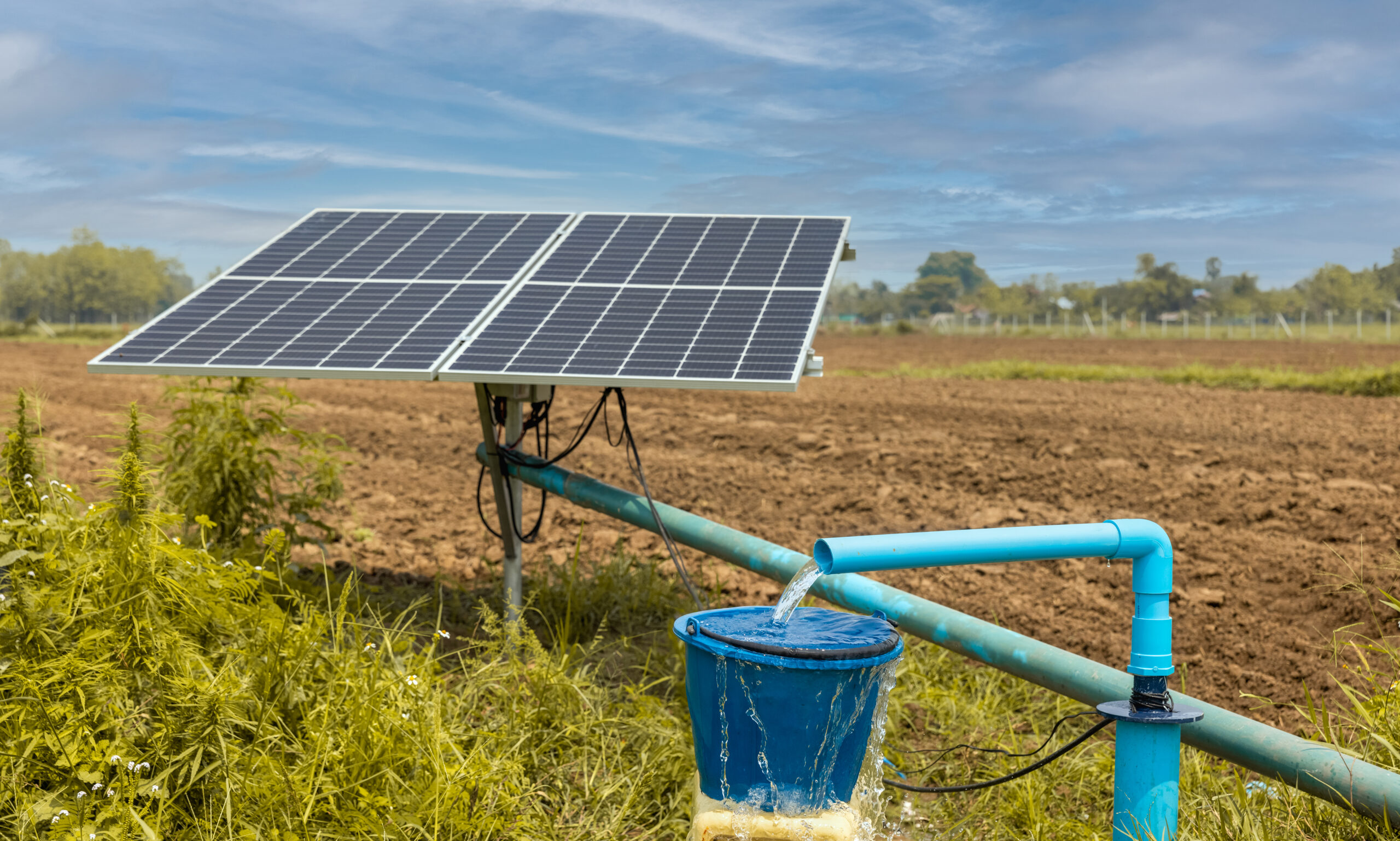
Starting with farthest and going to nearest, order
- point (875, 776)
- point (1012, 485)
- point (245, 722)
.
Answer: point (1012, 485), point (245, 722), point (875, 776)

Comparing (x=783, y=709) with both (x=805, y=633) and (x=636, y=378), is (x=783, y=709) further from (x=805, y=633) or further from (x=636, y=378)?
(x=636, y=378)

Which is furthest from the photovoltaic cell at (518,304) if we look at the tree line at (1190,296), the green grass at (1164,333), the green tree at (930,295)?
the green tree at (930,295)

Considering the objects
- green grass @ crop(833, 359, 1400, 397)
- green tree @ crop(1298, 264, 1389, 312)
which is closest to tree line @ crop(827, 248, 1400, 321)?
green tree @ crop(1298, 264, 1389, 312)

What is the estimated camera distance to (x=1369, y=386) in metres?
17.0

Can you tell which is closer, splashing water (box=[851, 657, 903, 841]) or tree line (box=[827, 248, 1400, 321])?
splashing water (box=[851, 657, 903, 841])

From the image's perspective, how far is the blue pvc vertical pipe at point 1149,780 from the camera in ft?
9.07

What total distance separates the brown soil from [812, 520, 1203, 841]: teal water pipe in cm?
249

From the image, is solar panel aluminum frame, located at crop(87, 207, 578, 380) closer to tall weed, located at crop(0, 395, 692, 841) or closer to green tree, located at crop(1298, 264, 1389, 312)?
tall weed, located at crop(0, 395, 692, 841)

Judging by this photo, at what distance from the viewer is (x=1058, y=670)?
320 cm

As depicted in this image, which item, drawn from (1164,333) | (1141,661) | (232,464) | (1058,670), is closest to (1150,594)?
(1141,661)

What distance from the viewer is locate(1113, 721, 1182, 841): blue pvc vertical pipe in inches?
109

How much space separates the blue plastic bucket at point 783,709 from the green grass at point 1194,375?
18117 mm

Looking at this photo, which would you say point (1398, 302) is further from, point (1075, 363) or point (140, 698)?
point (140, 698)

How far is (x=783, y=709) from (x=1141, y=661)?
114 cm
